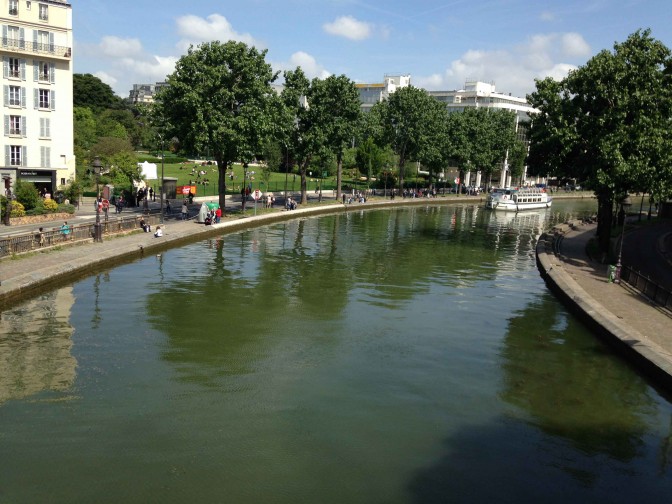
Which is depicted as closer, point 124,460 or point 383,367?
point 124,460

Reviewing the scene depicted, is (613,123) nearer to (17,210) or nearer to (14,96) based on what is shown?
(17,210)

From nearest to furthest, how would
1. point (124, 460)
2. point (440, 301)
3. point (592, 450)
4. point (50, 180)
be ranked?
point (124, 460) → point (592, 450) → point (440, 301) → point (50, 180)

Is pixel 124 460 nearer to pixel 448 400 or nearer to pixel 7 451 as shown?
pixel 7 451

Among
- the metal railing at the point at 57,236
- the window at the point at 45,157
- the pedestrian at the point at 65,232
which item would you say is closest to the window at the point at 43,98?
the window at the point at 45,157

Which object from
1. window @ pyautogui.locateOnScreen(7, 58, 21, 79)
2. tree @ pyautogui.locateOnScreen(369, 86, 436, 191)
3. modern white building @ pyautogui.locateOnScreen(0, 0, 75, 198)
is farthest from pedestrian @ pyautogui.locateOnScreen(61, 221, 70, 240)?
tree @ pyautogui.locateOnScreen(369, 86, 436, 191)

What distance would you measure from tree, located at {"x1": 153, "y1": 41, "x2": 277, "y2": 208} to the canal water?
68.8 feet

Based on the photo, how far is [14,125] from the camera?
168 ft

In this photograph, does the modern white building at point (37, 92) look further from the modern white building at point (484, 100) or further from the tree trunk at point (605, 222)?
the modern white building at point (484, 100)

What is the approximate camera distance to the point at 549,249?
4191 cm

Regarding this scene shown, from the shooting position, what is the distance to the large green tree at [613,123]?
112ft

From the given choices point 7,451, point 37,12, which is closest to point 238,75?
point 37,12

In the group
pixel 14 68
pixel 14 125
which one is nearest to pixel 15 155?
pixel 14 125

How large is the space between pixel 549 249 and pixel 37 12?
46.5 meters

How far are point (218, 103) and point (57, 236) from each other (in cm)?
2049
